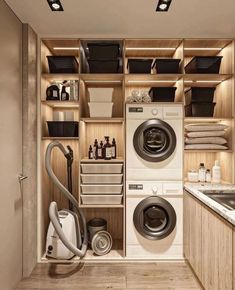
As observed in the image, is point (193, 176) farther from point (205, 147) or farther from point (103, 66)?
point (103, 66)

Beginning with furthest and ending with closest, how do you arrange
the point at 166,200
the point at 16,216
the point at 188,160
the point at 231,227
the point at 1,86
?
the point at 188,160, the point at 166,200, the point at 16,216, the point at 1,86, the point at 231,227

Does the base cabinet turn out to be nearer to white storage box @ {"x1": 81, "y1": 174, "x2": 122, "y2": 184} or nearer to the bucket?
white storage box @ {"x1": 81, "y1": 174, "x2": 122, "y2": 184}

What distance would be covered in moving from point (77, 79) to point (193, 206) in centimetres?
193

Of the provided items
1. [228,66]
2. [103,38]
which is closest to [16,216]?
[103,38]

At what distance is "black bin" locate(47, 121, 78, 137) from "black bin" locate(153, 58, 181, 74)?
3.87ft

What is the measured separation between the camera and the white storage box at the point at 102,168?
3150 millimetres

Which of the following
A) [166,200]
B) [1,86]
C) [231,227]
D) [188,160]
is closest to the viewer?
[231,227]

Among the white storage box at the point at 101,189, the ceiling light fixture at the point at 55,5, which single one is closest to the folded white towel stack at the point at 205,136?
the white storage box at the point at 101,189

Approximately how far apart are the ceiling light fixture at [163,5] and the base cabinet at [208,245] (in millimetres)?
1813

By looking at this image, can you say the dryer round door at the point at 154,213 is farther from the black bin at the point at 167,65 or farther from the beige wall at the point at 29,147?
the black bin at the point at 167,65

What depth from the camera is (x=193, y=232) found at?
108 inches

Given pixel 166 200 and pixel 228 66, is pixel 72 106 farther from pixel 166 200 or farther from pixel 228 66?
pixel 228 66

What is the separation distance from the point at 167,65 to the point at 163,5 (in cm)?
84

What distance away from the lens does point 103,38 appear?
3137 millimetres
